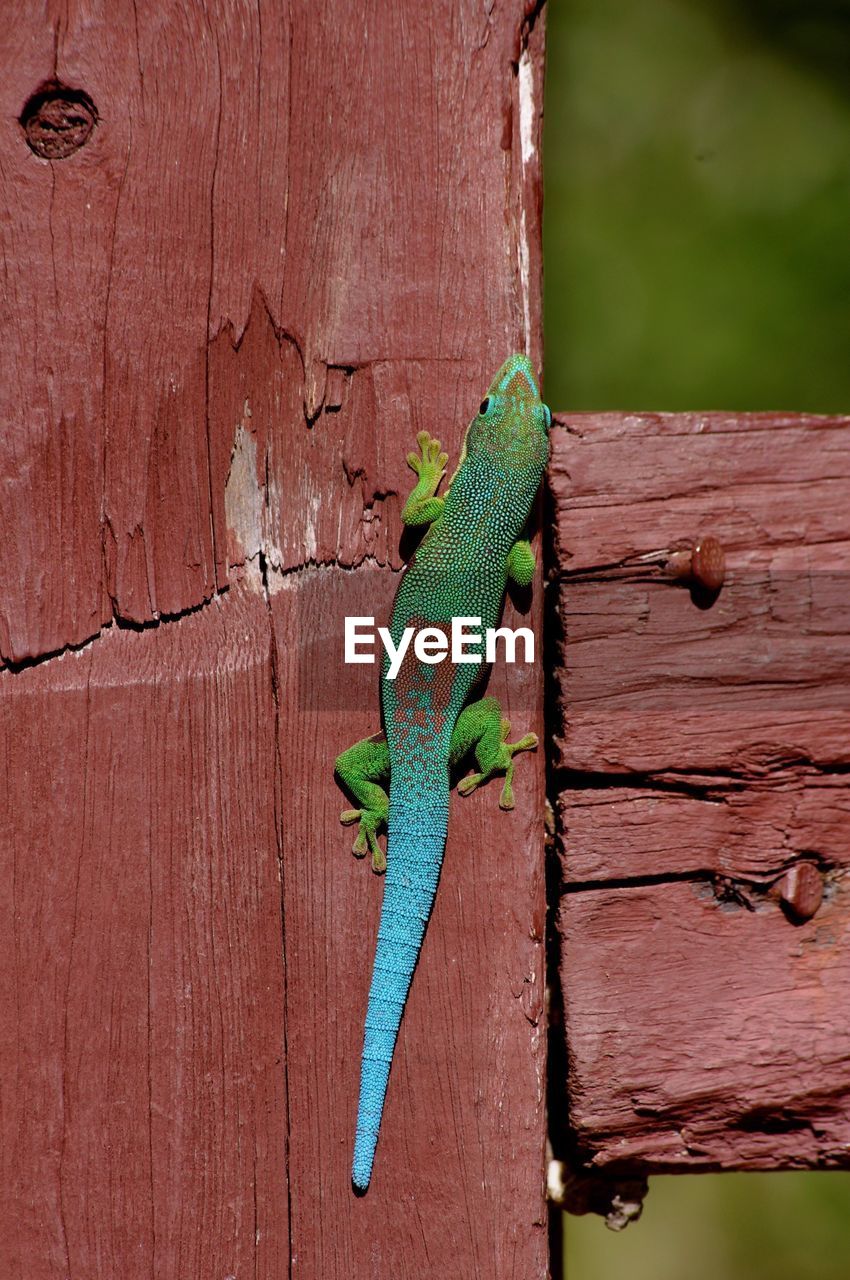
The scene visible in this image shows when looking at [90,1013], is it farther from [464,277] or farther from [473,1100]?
[464,277]

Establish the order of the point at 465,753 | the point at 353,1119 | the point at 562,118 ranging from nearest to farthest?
the point at 353,1119 < the point at 465,753 < the point at 562,118

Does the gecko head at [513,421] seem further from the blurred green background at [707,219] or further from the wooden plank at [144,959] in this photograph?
the blurred green background at [707,219]

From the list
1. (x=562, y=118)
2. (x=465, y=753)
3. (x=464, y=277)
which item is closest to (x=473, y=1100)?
(x=465, y=753)

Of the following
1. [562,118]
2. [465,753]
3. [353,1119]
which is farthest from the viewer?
[562,118]

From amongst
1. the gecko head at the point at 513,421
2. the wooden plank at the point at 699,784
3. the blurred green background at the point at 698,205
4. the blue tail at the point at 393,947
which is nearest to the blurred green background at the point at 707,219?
the blurred green background at the point at 698,205

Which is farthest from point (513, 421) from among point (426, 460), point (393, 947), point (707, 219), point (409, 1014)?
point (707, 219)

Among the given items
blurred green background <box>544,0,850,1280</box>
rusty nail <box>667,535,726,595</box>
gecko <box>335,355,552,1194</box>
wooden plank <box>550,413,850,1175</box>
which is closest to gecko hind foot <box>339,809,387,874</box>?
gecko <box>335,355,552,1194</box>

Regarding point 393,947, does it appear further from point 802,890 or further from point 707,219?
point 707,219
